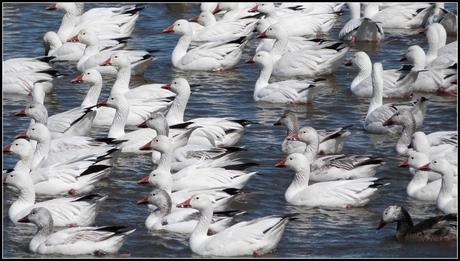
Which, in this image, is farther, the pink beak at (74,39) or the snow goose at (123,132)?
the pink beak at (74,39)

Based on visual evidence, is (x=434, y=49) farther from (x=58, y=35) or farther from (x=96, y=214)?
(x=96, y=214)

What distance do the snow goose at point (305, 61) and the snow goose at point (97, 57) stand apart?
1.83 m

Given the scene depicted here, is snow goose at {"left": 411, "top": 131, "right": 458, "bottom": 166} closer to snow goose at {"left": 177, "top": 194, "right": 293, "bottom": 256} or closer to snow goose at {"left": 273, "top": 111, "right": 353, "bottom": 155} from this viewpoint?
snow goose at {"left": 273, "top": 111, "right": 353, "bottom": 155}

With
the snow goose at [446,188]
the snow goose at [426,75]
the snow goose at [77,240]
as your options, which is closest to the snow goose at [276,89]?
the snow goose at [426,75]

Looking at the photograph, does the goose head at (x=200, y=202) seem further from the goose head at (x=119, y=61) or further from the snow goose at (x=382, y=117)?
the goose head at (x=119, y=61)

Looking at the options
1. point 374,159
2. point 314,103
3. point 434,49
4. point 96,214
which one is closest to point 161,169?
point 96,214

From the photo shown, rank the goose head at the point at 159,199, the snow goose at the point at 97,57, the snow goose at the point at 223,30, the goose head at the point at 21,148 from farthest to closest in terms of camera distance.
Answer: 1. the snow goose at the point at 223,30
2. the snow goose at the point at 97,57
3. the goose head at the point at 21,148
4. the goose head at the point at 159,199

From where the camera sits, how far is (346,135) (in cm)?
1747

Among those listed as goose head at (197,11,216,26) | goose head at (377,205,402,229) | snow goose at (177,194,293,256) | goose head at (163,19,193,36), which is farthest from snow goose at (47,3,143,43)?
goose head at (377,205,402,229)

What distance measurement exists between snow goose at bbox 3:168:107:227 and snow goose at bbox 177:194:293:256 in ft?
4.44

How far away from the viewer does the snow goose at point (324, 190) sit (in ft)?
51.1

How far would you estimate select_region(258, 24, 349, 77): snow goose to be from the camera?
21234 millimetres

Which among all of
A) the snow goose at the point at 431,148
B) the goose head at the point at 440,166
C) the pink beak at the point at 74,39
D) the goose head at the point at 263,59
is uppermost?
the goose head at the point at 440,166

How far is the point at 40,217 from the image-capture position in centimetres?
1442
